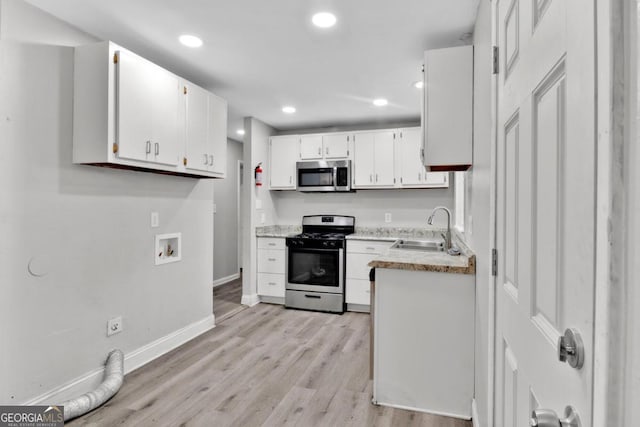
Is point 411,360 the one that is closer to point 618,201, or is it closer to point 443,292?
point 443,292

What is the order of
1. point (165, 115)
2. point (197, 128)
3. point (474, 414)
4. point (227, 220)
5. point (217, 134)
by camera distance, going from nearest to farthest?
point (474, 414), point (165, 115), point (197, 128), point (217, 134), point (227, 220)

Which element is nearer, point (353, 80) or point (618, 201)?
point (618, 201)

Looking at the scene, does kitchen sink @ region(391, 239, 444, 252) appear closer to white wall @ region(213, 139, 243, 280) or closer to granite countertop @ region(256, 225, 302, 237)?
granite countertop @ region(256, 225, 302, 237)

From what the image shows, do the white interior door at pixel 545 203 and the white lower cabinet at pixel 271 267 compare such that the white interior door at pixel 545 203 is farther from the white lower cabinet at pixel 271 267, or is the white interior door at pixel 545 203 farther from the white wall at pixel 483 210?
the white lower cabinet at pixel 271 267

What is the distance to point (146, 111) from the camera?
2328mm

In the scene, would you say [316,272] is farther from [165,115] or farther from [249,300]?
[165,115]

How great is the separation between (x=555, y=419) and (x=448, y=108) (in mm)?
1962

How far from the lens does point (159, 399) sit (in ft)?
7.07

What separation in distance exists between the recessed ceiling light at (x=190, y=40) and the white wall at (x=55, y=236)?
63 centimetres

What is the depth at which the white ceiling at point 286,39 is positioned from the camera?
197 centimetres

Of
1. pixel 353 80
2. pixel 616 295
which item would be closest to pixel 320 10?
pixel 353 80

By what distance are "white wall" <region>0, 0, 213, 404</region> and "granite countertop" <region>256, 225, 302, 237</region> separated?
1.73 metres

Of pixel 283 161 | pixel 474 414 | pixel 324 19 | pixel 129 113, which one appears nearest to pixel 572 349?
pixel 474 414

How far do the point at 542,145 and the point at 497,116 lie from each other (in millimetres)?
610
